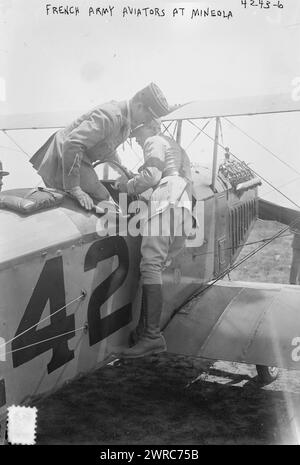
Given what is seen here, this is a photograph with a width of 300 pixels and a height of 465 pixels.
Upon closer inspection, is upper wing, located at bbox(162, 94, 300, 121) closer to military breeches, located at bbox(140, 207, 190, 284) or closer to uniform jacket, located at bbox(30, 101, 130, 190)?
uniform jacket, located at bbox(30, 101, 130, 190)

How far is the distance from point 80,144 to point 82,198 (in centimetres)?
35

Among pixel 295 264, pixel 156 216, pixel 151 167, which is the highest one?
pixel 151 167

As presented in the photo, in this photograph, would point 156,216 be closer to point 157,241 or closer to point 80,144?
point 157,241

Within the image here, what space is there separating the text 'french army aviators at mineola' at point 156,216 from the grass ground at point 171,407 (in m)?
0.63

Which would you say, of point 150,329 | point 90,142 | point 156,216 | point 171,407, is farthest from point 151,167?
point 171,407

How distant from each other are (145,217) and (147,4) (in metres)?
1.45

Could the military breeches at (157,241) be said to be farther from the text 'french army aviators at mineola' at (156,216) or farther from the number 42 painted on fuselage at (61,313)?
the number 42 painted on fuselage at (61,313)

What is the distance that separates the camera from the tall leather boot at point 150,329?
12.0ft

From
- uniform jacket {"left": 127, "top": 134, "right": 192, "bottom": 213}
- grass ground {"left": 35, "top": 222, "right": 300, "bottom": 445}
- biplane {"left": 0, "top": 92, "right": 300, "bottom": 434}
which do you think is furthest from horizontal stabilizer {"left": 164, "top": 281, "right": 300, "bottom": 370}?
uniform jacket {"left": 127, "top": 134, "right": 192, "bottom": 213}

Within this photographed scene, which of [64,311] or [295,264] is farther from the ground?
[64,311]

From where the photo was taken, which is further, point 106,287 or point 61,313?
point 106,287

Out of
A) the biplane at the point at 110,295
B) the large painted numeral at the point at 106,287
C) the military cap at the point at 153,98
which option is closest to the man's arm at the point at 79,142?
the biplane at the point at 110,295

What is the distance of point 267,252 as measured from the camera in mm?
10578

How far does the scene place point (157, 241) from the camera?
3686 mm
